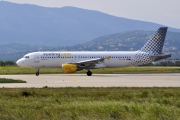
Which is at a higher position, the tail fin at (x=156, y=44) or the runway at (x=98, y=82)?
the tail fin at (x=156, y=44)

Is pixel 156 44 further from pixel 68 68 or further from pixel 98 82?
pixel 98 82

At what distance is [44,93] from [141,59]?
36664 millimetres

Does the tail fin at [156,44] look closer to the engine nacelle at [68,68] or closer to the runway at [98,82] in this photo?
the engine nacelle at [68,68]

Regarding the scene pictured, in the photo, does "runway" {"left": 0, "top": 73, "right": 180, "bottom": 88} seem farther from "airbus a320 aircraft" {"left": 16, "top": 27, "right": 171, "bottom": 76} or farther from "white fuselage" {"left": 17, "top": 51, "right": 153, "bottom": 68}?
"white fuselage" {"left": 17, "top": 51, "right": 153, "bottom": 68}

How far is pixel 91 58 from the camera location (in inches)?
2429

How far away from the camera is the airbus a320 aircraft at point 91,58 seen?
195ft

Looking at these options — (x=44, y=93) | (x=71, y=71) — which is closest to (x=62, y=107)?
(x=44, y=93)

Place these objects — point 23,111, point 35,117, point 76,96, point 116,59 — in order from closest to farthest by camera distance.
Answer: point 35,117 → point 23,111 → point 76,96 → point 116,59

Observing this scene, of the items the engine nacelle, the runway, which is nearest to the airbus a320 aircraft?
the engine nacelle

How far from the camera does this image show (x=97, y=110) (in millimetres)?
18312

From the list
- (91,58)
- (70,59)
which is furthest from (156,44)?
(70,59)

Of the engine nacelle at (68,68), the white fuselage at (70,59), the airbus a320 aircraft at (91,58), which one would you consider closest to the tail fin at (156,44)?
the airbus a320 aircraft at (91,58)

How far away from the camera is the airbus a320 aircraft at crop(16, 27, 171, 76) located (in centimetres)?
5934

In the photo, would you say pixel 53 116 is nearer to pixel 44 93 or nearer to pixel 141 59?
pixel 44 93
